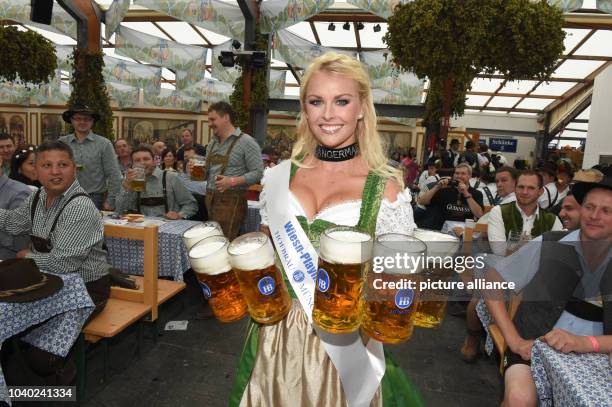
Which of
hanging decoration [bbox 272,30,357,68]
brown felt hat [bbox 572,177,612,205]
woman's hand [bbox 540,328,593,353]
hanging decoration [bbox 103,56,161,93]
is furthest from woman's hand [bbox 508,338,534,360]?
hanging decoration [bbox 103,56,161,93]

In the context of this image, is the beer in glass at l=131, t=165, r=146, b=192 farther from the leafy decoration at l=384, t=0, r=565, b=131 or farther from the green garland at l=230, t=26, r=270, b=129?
the green garland at l=230, t=26, r=270, b=129

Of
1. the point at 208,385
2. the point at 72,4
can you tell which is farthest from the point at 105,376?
the point at 72,4

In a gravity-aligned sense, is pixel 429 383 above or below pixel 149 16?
below

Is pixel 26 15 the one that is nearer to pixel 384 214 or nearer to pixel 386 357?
pixel 384 214

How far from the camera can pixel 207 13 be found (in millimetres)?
6953

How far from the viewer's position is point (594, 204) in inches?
64.1

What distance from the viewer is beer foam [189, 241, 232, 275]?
2.79 ft

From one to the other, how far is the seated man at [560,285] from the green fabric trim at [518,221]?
107 cm

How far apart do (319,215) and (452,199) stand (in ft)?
10.6

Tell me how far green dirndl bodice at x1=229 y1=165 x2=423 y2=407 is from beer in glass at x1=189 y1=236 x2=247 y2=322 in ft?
0.67

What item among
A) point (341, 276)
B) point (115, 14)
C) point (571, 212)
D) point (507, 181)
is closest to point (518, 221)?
point (571, 212)

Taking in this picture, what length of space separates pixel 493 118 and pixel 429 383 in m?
16.4

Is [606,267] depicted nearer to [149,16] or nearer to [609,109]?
[609,109]

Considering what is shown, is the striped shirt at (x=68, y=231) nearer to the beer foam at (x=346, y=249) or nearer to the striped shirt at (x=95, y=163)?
the striped shirt at (x=95, y=163)
